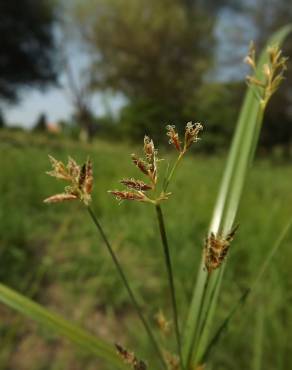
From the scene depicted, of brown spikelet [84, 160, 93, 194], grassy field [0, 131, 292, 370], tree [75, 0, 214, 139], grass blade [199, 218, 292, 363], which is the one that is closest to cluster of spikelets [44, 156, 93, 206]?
brown spikelet [84, 160, 93, 194]

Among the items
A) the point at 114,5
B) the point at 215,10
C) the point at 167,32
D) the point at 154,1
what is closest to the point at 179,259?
the point at 167,32

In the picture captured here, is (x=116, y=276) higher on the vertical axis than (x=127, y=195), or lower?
lower

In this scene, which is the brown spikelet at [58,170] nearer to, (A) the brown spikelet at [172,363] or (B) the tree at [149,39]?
(A) the brown spikelet at [172,363]

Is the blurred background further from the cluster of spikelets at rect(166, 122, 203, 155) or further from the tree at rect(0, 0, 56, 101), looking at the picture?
the tree at rect(0, 0, 56, 101)

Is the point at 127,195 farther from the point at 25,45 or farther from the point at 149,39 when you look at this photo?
the point at 25,45

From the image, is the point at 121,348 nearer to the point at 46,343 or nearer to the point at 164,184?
the point at 164,184

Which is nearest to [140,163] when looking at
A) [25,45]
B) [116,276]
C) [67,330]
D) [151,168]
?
[151,168]
